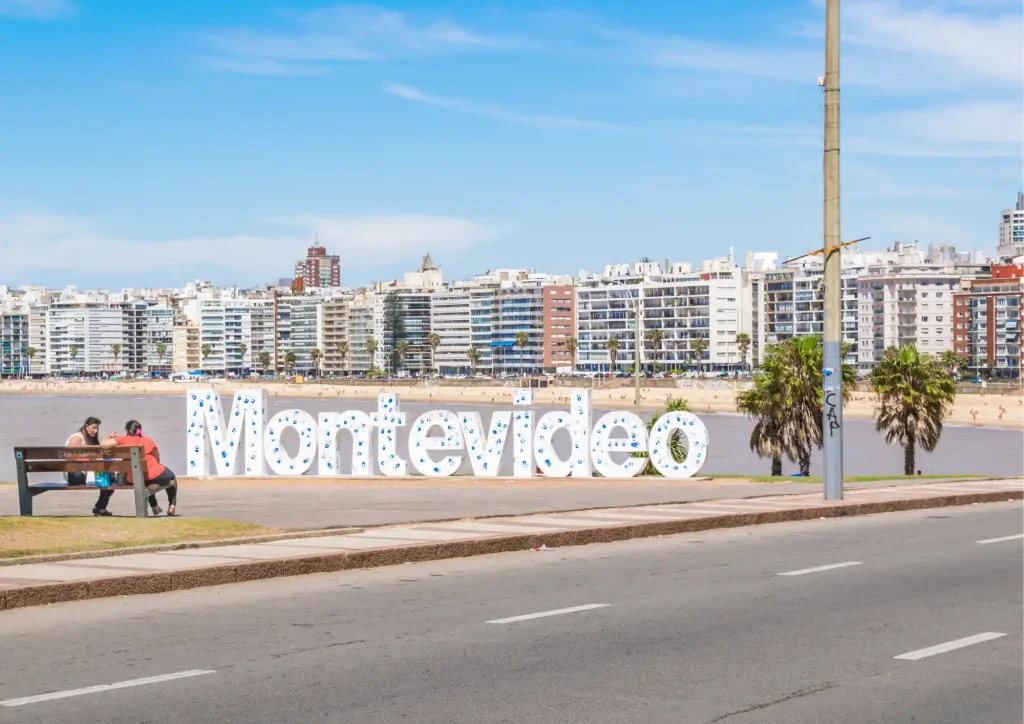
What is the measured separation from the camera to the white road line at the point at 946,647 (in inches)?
383

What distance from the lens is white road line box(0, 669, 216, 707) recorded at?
794 cm

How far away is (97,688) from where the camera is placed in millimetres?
8312

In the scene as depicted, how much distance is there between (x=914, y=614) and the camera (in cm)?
1158

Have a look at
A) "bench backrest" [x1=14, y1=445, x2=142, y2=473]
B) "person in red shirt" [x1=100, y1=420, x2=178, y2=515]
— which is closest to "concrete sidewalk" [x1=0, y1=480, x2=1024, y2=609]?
"bench backrest" [x1=14, y1=445, x2=142, y2=473]

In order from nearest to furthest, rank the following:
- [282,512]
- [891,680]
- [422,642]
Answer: [891,680] → [422,642] → [282,512]

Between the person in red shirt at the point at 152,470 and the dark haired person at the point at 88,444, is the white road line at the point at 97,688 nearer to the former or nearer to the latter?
the person in red shirt at the point at 152,470

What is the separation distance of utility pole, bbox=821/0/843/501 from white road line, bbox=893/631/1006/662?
443 inches

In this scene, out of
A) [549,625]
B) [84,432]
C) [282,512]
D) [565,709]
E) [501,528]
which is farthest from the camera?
[84,432]

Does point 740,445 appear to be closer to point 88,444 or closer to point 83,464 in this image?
point 88,444

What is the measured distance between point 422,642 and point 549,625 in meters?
1.17

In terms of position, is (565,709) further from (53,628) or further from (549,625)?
(53,628)

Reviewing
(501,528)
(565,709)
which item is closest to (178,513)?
(501,528)

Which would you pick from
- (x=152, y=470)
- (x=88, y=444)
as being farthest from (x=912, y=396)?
(x=152, y=470)

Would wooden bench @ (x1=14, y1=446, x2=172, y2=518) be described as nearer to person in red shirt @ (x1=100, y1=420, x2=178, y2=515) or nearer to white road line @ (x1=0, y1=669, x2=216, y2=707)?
person in red shirt @ (x1=100, y1=420, x2=178, y2=515)
